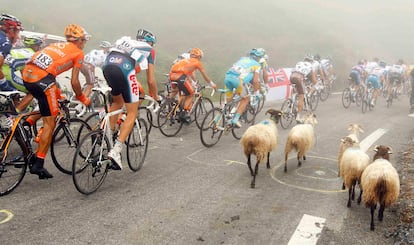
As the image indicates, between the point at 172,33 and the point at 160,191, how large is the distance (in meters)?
34.2

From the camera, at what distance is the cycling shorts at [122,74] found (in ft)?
17.0

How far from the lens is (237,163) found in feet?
22.3

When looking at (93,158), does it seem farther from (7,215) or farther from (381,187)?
(381,187)

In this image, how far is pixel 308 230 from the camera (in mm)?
4172

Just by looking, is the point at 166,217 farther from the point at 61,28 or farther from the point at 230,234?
the point at 61,28

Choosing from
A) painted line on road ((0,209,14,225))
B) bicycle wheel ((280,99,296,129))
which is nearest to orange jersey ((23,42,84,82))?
painted line on road ((0,209,14,225))

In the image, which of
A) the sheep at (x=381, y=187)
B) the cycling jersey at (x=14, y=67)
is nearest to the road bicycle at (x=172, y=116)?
the cycling jersey at (x=14, y=67)

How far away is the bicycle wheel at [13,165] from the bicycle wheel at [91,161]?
0.75 metres

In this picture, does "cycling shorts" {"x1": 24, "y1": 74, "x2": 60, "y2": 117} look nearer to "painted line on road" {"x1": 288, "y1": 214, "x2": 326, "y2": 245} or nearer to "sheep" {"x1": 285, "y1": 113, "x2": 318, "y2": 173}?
"painted line on road" {"x1": 288, "y1": 214, "x2": 326, "y2": 245}

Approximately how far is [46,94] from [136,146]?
1.79 metres

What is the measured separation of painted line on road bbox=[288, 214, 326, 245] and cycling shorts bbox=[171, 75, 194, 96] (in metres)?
5.11

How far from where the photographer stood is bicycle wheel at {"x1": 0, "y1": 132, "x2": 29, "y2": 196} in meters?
4.67

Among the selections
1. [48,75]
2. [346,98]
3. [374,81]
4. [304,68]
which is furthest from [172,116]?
[374,81]

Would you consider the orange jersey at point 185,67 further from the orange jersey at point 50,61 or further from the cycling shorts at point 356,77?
the cycling shorts at point 356,77
